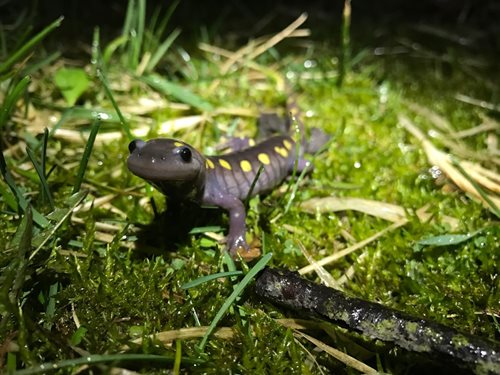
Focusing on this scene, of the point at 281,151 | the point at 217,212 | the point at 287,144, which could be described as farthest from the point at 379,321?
the point at 287,144

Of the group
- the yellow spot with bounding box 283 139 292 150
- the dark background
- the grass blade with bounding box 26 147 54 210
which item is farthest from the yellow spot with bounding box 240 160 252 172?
the dark background

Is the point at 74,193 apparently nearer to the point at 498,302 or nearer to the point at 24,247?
the point at 24,247

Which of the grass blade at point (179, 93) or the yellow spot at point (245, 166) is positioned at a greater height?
the grass blade at point (179, 93)

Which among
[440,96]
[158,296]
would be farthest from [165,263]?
[440,96]

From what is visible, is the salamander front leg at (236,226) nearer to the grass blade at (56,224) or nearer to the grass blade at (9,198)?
the grass blade at (56,224)

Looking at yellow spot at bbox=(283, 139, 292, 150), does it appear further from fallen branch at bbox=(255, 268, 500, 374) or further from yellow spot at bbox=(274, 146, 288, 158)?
fallen branch at bbox=(255, 268, 500, 374)

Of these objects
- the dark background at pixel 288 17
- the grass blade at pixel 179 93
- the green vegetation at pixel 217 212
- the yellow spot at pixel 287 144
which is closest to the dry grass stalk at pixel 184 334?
the green vegetation at pixel 217 212
